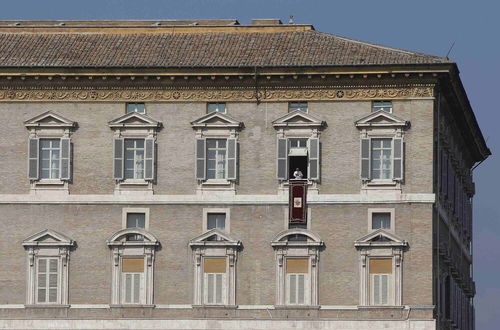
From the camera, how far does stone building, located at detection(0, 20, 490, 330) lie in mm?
102688

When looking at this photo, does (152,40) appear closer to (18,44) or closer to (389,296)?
(18,44)

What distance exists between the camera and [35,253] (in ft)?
342

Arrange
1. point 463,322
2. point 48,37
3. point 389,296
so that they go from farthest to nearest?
1. point 463,322
2. point 48,37
3. point 389,296

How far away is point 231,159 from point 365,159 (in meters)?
5.80

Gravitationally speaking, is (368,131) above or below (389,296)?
above

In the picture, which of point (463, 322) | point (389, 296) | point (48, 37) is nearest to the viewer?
point (389, 296)

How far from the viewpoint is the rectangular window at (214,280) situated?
103m

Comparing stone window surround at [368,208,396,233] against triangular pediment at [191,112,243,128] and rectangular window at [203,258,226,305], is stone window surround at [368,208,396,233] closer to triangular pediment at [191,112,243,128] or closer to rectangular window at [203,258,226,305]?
rectangular window at [203,258,226,305]

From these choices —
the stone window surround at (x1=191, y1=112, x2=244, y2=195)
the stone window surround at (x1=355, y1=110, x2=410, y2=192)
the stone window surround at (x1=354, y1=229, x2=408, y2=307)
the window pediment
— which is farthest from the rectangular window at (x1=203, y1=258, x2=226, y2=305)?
the stone window surround at (x1=355, y1=110, x2=410, y2=192)

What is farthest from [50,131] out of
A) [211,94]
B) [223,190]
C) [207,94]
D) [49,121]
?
[223,190]

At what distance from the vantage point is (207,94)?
10438 cm

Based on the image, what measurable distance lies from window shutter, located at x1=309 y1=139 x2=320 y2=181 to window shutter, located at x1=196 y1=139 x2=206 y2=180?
15.2ft

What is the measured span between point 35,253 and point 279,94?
1263 centimetres

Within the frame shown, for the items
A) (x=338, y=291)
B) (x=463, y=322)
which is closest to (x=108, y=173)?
(x=338, y=291)
